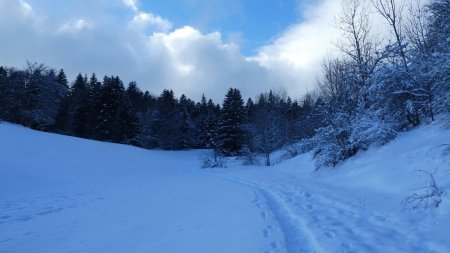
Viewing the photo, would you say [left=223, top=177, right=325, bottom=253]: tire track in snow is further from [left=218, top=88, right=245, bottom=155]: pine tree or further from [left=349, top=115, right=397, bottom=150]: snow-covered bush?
[left=218, top=88, right=245, bottom=155]: pine tree

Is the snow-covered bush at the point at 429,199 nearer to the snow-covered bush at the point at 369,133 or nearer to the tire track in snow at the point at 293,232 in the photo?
the tire track in snow at the point at 293,232

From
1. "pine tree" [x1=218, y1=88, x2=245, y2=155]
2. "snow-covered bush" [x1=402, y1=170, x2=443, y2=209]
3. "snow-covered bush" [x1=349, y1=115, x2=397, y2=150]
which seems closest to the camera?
"snow-covered bush" [x1=402, y1=170, x2=443, y2=209]

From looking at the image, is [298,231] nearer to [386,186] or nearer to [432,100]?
[386,186]

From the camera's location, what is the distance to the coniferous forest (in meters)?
14.1

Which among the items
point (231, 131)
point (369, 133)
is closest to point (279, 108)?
point (231, 131)

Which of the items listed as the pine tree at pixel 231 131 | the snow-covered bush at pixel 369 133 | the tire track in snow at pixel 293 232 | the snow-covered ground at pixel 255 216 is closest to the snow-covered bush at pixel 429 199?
the snow-covered ground at pixel 255 216

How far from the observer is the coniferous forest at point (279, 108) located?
14125 millimetres

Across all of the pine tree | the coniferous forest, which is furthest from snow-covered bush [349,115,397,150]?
the pine tree

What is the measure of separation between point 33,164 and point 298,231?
1679 cm

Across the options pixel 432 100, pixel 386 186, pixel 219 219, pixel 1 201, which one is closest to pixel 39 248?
pixel 219 219

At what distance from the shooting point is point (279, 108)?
57531 millimetres

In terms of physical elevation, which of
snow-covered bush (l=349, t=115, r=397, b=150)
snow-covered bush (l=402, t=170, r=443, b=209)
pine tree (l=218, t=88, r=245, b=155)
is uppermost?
pine tree (l=218, t=88, r=245, b=155)

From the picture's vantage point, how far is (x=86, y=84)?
64.8m

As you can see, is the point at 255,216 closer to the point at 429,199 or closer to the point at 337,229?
the point at 337,229
